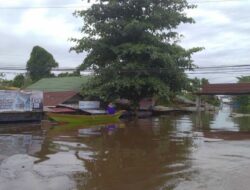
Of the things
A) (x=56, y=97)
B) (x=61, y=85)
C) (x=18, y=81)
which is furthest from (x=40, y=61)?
(x=56, y=97)

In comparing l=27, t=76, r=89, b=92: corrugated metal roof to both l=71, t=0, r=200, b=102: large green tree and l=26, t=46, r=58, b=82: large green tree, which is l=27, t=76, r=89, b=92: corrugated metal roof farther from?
l=26, t=46, r=58, b=82: large green tree

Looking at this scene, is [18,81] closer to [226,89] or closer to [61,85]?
[61,85]

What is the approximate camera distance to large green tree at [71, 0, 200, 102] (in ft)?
127

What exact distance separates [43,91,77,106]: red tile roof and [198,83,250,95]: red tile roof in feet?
64.3

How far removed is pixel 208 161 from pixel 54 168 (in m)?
5.09

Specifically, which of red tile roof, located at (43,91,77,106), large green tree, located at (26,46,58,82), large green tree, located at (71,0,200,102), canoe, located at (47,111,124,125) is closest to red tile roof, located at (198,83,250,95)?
large green tree, located at (71,0,200,102)

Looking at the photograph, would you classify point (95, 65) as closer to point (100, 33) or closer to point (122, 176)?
point (100, 33)

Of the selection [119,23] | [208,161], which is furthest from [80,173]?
[119,23]

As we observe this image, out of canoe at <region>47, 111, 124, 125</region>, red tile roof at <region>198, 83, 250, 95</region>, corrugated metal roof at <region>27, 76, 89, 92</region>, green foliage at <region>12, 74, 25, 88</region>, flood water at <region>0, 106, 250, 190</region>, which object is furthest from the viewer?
green foliage at <region>12, 74, 25, 88</region>

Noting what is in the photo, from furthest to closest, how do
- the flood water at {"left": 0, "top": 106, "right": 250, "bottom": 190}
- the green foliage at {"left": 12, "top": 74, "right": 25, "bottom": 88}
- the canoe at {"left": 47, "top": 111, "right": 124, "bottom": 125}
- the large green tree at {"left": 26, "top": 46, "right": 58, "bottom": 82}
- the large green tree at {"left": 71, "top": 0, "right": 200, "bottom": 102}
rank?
the large green tree at {"left": 26, "top": 46, "right": 58, "bottom": 82} → the green foliage at {"left": 12, "top": 74, "right": 25, "bottom": 88} → the large green tree at {"left": 71, "top": 0, "right": 200, "bottom": 102} → the canoe at {"left": 47, "top": 111, "right": 124, "bottom": 125} → the flood water at {"left": 0, "top": 106, "right": 250, "bottom": 190}

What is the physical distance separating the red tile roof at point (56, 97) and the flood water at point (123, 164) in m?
20.8

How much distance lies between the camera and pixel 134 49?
37875 millimetres

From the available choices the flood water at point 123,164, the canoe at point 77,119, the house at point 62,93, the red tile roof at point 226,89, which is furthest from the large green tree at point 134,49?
the flood water at point 123,164

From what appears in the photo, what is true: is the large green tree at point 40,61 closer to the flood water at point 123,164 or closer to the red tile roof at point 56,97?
the red tile roof at point 56,97
